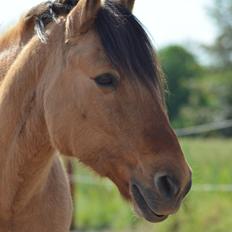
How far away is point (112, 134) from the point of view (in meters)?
3.39

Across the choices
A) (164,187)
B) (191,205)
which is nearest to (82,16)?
(164,187)

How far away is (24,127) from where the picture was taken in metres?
3.70

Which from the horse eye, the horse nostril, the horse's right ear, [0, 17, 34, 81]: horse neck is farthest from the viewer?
[0, 17, 34, 81]: horse neck

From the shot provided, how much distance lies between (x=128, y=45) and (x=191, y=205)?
7.15m

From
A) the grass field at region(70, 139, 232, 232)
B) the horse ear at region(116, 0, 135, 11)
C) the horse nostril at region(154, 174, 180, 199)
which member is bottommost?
the grass field at region(70, 139, 232, 232)

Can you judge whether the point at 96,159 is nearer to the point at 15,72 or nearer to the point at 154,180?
the point at 154,180

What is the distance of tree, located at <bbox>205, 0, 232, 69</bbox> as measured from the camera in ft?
117

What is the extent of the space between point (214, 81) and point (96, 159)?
31.1m

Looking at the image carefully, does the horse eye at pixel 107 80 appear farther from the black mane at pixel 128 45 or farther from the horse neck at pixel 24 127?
the horse neck at pixel 24 127

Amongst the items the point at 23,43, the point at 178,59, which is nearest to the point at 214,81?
the point at 178,59

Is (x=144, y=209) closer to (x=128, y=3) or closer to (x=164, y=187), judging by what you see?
(x=164, y=187)

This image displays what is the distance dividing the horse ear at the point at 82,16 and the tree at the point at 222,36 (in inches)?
1274

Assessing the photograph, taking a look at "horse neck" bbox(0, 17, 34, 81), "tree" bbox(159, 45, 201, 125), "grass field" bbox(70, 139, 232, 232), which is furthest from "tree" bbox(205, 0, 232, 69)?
"horse neck" bbox(0, 17, 34, 81)

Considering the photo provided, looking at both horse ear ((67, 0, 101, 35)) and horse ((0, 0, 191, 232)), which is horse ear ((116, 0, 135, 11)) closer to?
horse ((0, 0, 191, 232))
